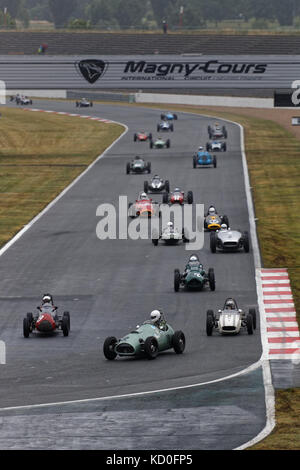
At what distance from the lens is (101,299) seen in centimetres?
3397

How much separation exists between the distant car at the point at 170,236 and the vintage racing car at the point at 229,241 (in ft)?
7.06

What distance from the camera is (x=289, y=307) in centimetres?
3253

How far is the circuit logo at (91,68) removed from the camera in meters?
77.4

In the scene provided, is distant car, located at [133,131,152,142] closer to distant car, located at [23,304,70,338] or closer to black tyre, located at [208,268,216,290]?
black tyre, located at [208,268,216,290]

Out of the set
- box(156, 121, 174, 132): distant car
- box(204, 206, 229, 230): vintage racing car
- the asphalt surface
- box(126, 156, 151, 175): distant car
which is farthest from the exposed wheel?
box(156, 121, 174, 132): distant car


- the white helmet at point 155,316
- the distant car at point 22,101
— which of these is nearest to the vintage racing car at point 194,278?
the white helmet at point 155,316

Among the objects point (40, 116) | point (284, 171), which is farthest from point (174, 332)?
point (40, 116)

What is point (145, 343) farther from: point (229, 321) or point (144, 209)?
point (144, 209)

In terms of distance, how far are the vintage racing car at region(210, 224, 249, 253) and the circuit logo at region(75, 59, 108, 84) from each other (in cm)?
3776

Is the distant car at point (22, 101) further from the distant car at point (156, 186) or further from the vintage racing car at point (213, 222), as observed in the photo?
the vintage racing car at point (213, 222)

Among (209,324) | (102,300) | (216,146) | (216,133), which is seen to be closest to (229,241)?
(102,300)

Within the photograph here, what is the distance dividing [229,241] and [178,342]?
15.1m

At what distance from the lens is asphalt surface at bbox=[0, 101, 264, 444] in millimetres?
24531
